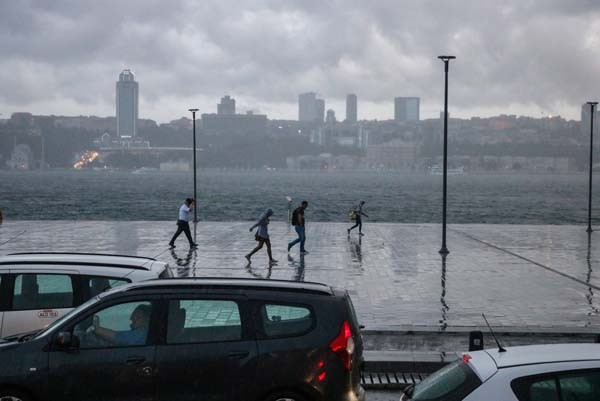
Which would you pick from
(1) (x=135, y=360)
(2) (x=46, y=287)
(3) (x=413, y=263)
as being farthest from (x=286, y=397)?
(3) (x=413, y=263)

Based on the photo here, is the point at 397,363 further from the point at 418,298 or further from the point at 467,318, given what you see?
the point at 418,298

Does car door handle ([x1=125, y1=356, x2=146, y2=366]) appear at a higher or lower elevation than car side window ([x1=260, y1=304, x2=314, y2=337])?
lower

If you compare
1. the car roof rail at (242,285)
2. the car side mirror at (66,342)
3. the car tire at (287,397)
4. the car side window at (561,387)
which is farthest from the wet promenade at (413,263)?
the car side window at (561,387)

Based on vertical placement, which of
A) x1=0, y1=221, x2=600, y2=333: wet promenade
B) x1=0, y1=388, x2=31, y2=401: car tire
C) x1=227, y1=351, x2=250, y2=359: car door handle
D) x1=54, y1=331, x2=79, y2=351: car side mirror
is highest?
x1=54, y1=331, x2=79, y2=351: car side mirror

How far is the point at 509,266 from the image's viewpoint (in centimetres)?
2150

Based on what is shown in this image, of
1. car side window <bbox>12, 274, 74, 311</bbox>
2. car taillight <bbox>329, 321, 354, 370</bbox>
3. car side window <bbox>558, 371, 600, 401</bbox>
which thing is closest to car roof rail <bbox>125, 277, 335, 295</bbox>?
car taillight <bbox>329, 321, 354, 370</bbox>

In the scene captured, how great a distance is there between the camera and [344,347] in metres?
7.20

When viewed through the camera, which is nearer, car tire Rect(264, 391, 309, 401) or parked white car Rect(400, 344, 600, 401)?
parked white car Rect(400, 344, 600, 401)

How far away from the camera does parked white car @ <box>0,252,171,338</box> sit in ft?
31.8

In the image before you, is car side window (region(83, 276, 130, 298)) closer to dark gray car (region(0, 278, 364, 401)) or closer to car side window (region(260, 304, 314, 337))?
dark gray car (region(0, 278, 364, 401))

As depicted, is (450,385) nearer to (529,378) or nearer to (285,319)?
(529,378)

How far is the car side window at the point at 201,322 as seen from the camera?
7215 mm

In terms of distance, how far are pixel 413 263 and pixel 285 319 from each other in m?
14.9

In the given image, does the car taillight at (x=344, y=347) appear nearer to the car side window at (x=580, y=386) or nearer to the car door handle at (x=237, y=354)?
the car door handle at (x=237, y=354)
